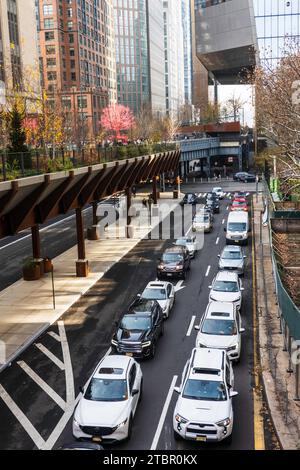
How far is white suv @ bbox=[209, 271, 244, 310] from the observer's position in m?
25.9

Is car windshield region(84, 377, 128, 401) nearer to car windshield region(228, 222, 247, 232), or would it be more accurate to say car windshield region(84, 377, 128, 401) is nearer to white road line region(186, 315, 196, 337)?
white road line region(186, 315, 196, 337)

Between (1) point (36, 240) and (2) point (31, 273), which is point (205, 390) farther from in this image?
(1) point (36, 240)

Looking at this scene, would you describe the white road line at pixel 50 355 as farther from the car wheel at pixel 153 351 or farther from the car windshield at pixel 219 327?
the car windshield at pixel 219 327

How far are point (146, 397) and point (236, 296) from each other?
9.74 meters

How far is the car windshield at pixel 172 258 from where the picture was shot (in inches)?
1310

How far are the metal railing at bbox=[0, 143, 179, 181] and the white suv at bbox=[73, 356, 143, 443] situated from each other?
28.5 feet

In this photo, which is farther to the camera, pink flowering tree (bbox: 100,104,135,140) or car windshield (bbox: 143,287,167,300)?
pink flowering tree (bbox: 100,104,135,140)

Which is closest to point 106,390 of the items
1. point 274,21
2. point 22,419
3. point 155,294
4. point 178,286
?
point 22,419

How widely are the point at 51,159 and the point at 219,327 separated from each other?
11895mm

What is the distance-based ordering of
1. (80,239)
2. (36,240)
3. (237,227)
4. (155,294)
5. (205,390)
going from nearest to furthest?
(205,390), (155,294), (36,240), (80,239), (237,227)

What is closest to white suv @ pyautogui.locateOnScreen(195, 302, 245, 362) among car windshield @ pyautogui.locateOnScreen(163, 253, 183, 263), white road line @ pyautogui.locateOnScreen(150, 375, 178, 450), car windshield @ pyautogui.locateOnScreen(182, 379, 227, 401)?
white road line @ pyautogui.locateOnScreen(150, 375, 178, 450)

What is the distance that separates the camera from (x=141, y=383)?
17625 millimetres

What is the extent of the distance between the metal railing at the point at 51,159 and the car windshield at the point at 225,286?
9955mm
